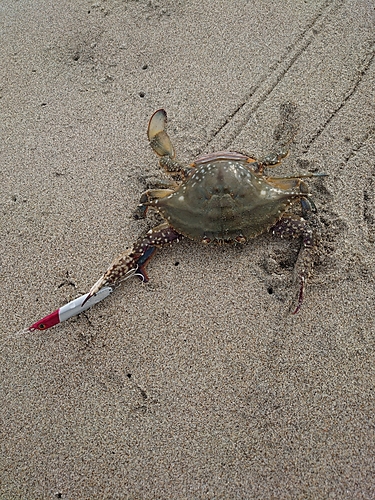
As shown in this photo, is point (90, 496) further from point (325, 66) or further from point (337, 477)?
point (325, 66)

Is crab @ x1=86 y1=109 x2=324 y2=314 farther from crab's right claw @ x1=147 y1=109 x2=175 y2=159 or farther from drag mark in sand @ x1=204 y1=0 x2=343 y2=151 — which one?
drag mark in sand @ x1=204 y1=0 x2=343 y2=151

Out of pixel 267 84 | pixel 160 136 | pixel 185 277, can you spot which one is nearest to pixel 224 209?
pixel 185 277

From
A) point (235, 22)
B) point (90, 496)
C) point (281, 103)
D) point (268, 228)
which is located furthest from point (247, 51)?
point (90, 496)

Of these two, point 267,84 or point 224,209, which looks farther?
point 267,84

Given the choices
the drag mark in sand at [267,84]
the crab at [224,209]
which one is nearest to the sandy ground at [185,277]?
the drag mark in sand at [267,84]

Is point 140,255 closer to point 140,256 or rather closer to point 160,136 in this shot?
point 140,256

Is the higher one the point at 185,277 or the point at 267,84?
the point at 267,84

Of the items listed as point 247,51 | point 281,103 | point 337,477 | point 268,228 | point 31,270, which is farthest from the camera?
point 247,51
